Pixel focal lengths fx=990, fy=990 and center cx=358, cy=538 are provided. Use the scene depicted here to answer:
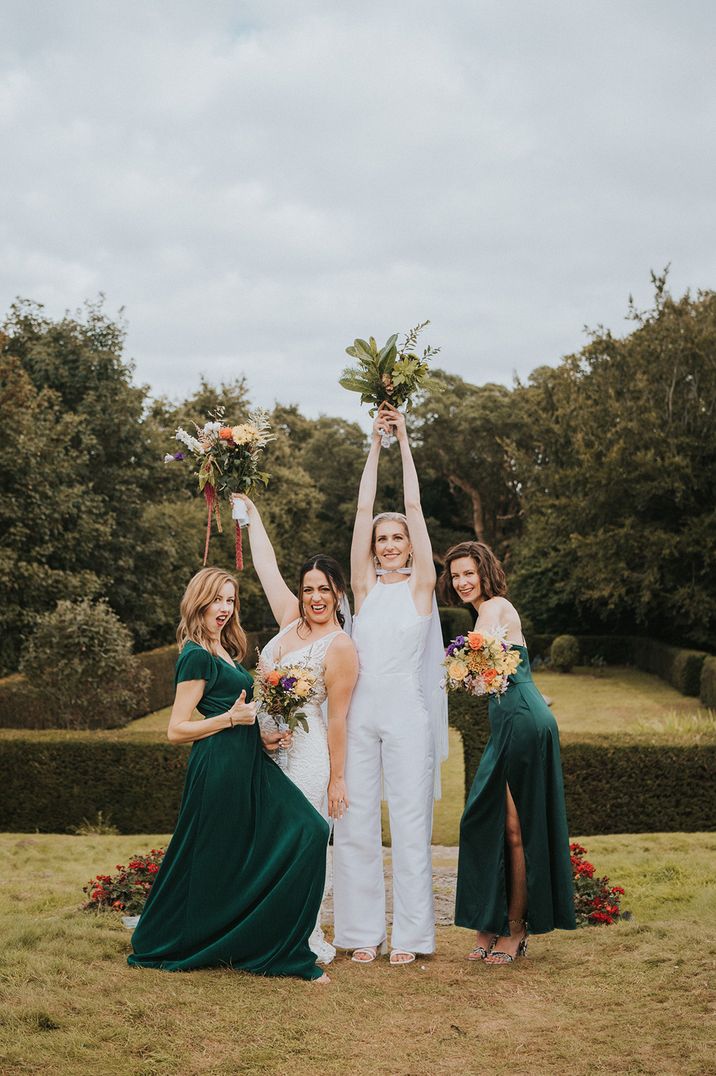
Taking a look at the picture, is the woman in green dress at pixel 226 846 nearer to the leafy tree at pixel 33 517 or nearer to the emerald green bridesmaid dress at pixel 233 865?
the emerald green bridesmaid dress at pixel 233 865

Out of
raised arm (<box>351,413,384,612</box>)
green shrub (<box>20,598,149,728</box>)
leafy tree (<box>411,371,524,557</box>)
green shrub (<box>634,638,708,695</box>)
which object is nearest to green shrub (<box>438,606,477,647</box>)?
leafy tree (<box>411,371,524,557</box>)

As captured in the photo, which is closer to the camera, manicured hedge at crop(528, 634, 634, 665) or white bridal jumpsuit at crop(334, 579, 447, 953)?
white bridal jumpsuit at crop(334, 579, 447, 953)

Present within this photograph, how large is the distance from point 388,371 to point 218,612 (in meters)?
1.82

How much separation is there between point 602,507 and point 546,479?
3.09 metres

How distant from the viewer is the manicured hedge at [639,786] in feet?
34.6

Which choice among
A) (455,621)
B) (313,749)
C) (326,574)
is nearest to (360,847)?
(313,749)

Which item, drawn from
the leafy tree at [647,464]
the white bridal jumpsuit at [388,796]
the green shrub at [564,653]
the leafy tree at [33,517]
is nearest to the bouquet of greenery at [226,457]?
the white bridal jumpsuit at [388,796]

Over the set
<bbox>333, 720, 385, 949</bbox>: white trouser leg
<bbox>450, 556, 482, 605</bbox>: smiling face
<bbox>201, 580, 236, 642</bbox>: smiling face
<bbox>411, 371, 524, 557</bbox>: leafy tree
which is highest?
<bbox>411, 371, 524, 557</bbox>: leafy tree

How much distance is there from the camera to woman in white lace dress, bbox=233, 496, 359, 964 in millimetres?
5211

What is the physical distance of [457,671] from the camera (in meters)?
5.09

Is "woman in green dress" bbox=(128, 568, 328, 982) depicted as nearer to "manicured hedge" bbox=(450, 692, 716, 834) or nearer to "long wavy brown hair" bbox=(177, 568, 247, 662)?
"long wavy brown hair" bbox=(177, 568, 247, 662)

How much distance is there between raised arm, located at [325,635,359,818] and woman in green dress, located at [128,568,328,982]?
214 mm

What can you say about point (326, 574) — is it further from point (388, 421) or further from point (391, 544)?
point (388, 421)

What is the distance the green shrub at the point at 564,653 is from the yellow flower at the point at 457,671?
88.0 feet
